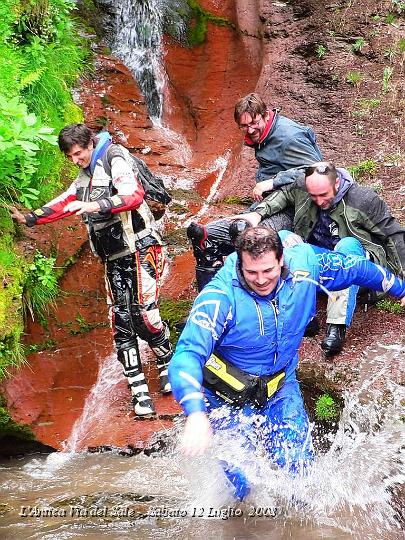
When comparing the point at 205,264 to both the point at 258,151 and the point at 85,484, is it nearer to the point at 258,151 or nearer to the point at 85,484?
the point at 258,151

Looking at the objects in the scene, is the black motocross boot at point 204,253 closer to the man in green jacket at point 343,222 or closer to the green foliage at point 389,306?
the man in green jacket at point 343,222

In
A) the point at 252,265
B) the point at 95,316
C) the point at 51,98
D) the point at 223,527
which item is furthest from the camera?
the point at 51,98

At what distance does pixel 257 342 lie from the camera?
146 inches

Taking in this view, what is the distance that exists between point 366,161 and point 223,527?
15.6 ft

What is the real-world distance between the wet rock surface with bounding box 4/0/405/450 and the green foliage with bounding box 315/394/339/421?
11 cm

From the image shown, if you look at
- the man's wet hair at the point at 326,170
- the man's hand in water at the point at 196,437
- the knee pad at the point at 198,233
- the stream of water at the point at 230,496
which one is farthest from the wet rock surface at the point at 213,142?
the man's hand in water at the point at 196,437

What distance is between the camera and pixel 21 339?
5859 mm

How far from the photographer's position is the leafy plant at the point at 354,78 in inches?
343

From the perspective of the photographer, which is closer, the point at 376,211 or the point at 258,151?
the point at 376,211

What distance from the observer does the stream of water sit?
3959 millimetres

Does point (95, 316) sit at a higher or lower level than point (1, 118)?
lower

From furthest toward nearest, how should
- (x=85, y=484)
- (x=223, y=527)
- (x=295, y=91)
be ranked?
(x=295, y=91)
(x=85, y=484)
(x=223, y=527)

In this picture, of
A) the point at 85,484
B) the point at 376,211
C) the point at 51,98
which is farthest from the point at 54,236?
the point at 376,211

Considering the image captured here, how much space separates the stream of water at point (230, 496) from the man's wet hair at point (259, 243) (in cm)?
131
